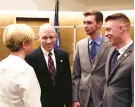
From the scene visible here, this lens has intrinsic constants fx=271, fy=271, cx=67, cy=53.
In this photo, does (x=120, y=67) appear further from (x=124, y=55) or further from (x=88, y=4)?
(x=88, y=4)

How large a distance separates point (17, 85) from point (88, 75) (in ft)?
3.28

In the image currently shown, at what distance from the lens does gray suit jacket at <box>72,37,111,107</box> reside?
2.71 m

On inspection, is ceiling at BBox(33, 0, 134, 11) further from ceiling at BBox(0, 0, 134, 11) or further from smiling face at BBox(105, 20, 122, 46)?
smiling face at BBox(105, 20, 122, 46)

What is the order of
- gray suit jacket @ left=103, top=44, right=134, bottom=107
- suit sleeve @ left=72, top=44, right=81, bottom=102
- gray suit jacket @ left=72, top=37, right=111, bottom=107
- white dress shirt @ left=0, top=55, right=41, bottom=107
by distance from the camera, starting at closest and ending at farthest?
white dress shirt @ left=0, top=55, right=41, bottom=107 < gray suit jacket @ left=103, top=44, right=134, bottom=107 < gray suit jacket @ left=72, top=37, right=111, bottom=107 < suit sleeve @ left=72, top=44, right=81, bottom=102

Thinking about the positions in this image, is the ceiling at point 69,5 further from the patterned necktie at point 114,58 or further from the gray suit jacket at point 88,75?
the patterned necktie at point 114,58

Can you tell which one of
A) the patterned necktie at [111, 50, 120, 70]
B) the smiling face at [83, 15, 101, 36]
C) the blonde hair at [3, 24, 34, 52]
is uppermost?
the smiling face at [83, 15, 101, 36]

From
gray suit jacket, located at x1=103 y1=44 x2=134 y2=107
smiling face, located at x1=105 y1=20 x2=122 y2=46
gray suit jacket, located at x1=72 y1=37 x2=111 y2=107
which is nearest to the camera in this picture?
gray suit jacket, located at x1=103 y1=44 x2=134 y2=107

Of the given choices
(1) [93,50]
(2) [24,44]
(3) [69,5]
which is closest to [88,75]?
(1) [93,50]

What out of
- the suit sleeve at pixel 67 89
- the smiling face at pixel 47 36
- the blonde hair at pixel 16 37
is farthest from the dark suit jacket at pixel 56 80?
the blonde hair at pixel 16 37

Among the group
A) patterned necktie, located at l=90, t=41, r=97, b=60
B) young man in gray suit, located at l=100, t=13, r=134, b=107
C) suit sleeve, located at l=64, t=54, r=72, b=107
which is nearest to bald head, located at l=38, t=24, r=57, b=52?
suit sleeve, located at l=64, t=54, r=72, b=107

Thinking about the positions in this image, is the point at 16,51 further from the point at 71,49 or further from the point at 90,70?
the point at 71,49

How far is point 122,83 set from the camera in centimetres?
222

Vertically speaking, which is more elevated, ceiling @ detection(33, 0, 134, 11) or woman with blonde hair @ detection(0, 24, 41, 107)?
ceiling @ detection(33, 0, 134, 11)

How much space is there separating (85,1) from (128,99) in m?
4.31
